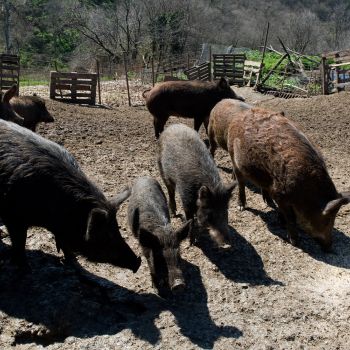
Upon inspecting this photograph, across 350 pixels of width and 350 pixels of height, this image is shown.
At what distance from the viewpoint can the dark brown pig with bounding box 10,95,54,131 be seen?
444 inches

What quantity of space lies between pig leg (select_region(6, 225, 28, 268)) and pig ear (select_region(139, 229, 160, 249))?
129 centimetres

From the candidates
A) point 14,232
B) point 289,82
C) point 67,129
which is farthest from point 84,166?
point 289,82

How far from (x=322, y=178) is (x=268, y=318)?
1992 millimetres

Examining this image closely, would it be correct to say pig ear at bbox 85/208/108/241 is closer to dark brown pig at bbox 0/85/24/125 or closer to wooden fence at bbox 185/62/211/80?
dark brown pig at bbox 0/85/24/125

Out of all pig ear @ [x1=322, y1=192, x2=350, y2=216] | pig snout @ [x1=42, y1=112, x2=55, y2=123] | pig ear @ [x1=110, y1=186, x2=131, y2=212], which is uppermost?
pig snout @ [x1=42, y1=112, x2=55, y2=123]

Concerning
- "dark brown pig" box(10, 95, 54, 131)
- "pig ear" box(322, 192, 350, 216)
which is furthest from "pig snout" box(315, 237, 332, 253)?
"dark brown pig" box(10, 95, 54, 131)

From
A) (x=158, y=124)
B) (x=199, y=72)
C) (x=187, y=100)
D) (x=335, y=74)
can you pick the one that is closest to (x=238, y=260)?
(x=158, y=124)

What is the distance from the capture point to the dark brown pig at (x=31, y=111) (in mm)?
11273

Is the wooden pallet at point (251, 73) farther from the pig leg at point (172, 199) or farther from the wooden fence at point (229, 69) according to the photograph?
the pig leg at point (172, 199)

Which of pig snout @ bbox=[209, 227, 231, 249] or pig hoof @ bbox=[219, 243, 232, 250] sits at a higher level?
pig snout @ bbox=[209, 227, 231, 249]

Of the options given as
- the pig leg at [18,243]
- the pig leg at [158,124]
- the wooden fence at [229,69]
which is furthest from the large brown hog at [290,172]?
the wooden fence at [229,69]

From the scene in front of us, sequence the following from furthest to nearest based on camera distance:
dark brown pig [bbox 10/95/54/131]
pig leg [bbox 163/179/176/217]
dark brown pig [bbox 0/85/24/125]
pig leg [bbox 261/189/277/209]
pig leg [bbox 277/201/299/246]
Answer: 1. dark brown pig [bbox 10/95/54/131]
2. dark brown pig [bbox 0/85/24/125]
3. pig leg [bbox 261/189/277/209]
4. pig leg [bbox 163/179/176/217]
5. pig leg [bbox 277/201/299/246]

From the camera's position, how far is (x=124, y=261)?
5.14 m

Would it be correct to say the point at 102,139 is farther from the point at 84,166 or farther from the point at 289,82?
the point at 289,82
